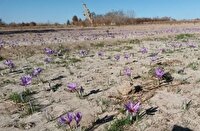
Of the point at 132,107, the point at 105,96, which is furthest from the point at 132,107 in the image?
the point at 105,96

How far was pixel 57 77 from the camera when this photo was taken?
7.86 metres

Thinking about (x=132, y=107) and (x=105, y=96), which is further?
(x=105, y=96)

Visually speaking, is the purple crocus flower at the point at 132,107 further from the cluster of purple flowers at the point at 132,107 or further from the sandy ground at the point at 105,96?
the sandy ground at the point at 105,96

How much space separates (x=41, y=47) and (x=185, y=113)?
9.69 meters

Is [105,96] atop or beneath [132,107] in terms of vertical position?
beneath

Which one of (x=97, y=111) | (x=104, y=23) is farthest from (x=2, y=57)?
(x=104, y=23)

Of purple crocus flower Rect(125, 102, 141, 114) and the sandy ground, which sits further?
the sandy ground

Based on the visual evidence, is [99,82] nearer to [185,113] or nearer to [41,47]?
[185,113]

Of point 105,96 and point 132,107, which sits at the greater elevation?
point 132,107

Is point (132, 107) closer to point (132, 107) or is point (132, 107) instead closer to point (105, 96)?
point (132, 107)

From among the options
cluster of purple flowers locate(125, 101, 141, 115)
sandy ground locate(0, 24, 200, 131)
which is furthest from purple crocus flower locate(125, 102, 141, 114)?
sandy ground locate(0, 24, 200, 131)

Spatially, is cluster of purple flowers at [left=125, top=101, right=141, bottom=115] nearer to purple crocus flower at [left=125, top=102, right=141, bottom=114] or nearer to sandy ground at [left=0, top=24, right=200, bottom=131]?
purple crocus flower at [left=125, top=102, right=141, bottom=114]

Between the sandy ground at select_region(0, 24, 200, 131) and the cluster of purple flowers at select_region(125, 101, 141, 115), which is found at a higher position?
the cluster of purple flowers at select_region(125, 101, 141, 115)

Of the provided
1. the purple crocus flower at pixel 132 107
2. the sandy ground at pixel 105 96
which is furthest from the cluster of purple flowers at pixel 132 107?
the sandy ground at pixel 105 96
